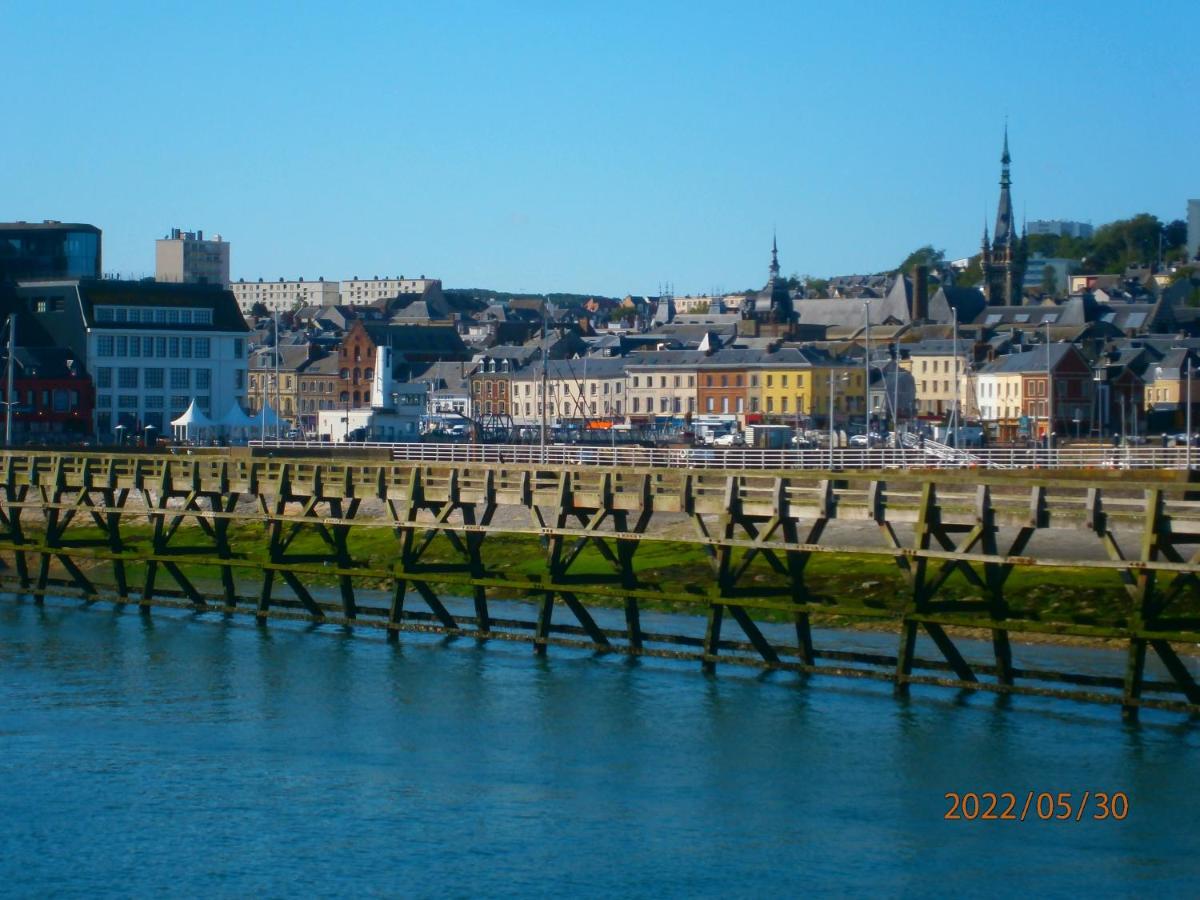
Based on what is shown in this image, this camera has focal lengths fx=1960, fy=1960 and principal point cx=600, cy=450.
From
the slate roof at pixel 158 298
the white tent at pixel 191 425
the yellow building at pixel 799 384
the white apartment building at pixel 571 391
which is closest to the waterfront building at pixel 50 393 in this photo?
the slate roof at pixel 158 298

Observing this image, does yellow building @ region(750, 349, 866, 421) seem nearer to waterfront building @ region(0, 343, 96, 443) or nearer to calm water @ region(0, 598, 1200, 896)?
waterfront building @ region(0, 343, 96, 443)

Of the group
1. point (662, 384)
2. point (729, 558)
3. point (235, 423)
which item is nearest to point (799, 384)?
point (662, 384)

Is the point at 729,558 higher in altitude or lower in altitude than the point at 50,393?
lower

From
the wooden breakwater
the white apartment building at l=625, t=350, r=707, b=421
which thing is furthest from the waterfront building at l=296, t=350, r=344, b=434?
the wooden breakwater

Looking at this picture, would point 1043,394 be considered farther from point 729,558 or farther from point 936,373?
point 729,558

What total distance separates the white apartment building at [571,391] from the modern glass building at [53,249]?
4338cm

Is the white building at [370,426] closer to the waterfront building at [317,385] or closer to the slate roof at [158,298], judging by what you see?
the slate roof at [158,298]

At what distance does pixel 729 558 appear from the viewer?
128 ft

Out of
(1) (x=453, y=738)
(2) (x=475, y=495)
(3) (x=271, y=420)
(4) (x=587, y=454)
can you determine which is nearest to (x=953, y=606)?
(1) (x=453, y=738)

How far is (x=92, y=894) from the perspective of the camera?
26.3 meters

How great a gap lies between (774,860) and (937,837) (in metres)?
2.55

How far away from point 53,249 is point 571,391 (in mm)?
50651

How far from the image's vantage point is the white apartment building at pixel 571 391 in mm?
165500

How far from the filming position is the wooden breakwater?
1357 inches
